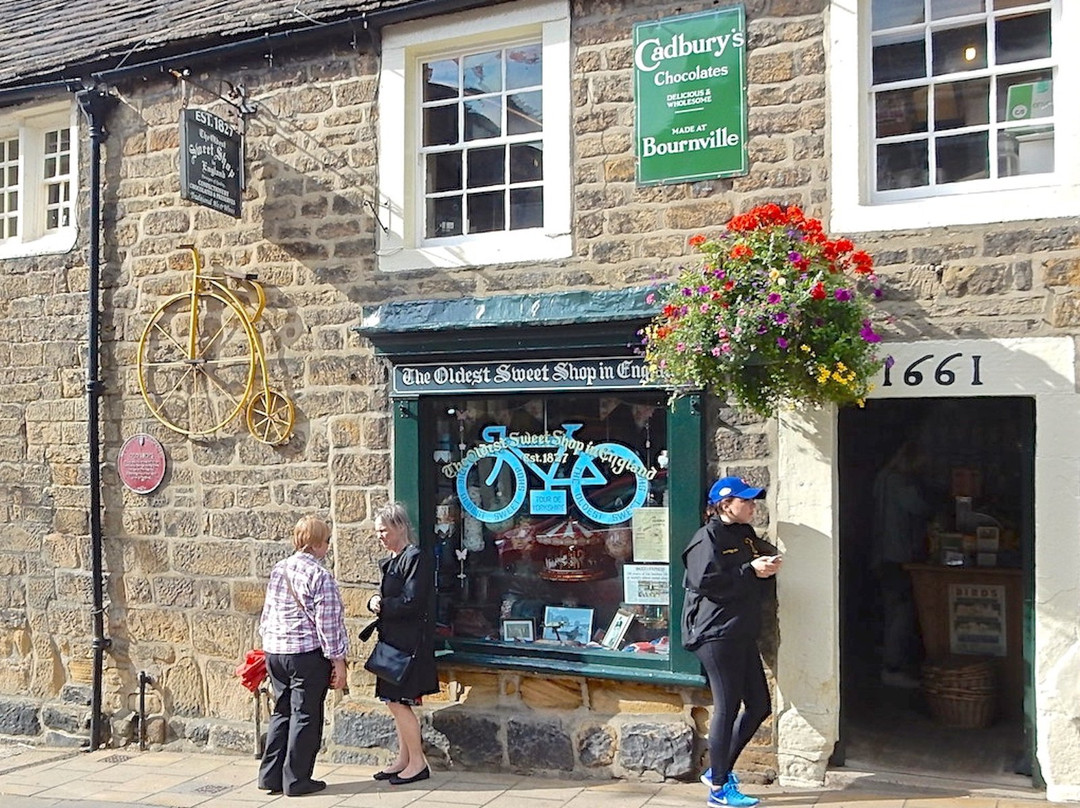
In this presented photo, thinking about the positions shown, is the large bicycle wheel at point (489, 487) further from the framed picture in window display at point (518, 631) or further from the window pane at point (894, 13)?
the window pane at point (894, 13)

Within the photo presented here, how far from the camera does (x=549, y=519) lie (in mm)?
7125

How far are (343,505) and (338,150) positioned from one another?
2.29 meters

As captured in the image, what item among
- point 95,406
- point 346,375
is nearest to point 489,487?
point 346,375

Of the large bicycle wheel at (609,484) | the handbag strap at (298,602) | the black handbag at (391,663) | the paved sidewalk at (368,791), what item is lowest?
the paved sidewalk at (368,791)

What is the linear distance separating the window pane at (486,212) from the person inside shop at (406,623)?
6.12 feet

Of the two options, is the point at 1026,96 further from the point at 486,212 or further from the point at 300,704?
the point at 300,704

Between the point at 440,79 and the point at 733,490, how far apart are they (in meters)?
3.36

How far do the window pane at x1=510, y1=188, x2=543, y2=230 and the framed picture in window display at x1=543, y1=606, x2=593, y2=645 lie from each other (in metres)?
2.37

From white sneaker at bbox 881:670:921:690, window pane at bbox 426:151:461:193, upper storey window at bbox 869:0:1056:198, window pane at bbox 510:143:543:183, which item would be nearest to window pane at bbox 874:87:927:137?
upper storey window at bbox 869:0:1056:198

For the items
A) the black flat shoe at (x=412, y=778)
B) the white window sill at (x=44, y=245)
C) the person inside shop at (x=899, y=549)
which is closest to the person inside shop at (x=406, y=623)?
the black flat shoe at (x=412, y=778)

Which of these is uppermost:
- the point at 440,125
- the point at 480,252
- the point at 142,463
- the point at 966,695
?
the point at 440,125

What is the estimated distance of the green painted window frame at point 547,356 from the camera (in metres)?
6.52

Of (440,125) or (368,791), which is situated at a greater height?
(440,125)

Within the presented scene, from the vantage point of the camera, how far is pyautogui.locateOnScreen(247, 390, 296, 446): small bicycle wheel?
7.57 meters
